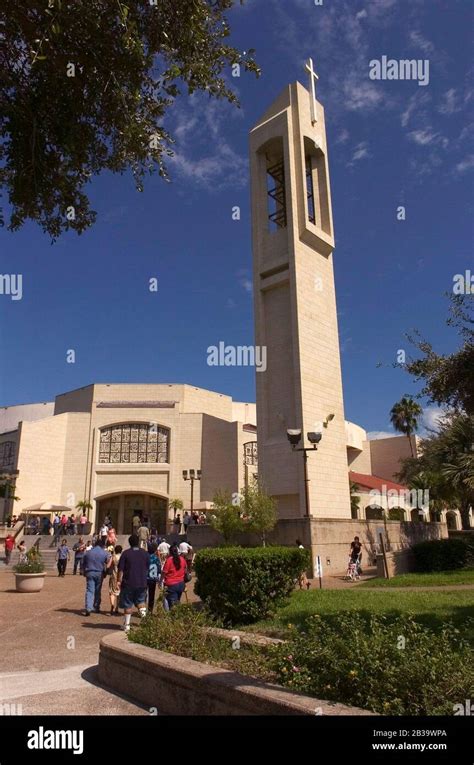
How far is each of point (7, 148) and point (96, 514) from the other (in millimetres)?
44950

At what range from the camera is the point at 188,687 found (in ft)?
17.1

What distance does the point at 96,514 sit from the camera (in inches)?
1945

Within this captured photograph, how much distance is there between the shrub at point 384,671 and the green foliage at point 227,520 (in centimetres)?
1662

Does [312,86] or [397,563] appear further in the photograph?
[312,86]

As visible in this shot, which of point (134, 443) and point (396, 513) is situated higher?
point (134, 443)

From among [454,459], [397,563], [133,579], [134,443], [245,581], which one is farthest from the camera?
[134,443]

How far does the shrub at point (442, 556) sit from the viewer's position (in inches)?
830

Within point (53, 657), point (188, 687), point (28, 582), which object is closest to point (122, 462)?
point (28, 582)

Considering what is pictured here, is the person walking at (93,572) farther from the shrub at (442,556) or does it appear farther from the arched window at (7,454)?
the arched window at (7,454)

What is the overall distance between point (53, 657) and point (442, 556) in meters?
17.1

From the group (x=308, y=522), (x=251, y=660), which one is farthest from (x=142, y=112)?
(x=308, y=522)

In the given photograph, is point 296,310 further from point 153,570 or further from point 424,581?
point 153,570

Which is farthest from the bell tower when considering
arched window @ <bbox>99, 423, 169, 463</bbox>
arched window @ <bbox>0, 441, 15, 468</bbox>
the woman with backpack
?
arched window @ <bbox>0, 441, 15, 468</bbox>
